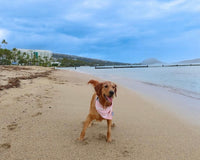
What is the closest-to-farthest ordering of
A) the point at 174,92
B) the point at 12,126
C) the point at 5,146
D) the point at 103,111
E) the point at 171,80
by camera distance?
the point at 5,146, the point at 103,111, the point at 12,126, the point at 174,92, the point at 171,80

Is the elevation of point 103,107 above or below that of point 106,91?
below

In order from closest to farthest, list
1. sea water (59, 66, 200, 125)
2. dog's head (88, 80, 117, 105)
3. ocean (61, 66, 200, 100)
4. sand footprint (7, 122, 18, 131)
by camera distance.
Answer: dog's head (88, 80, 117, 105), sand footprint (7, 122, 18, 131), sea water (59, 66, 200, 125), ocean (61, 66, 200, 100)

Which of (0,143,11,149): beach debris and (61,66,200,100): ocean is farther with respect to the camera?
(61,66,200,100): ocean

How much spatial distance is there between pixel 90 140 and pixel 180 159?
181 cm

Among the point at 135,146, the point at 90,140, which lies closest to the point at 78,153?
the point at 90,140

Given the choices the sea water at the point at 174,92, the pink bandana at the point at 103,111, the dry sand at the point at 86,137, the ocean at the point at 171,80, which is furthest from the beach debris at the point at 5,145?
the ocean at the point at 171,80

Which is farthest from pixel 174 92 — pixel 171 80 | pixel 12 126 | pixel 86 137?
pixel 12 126

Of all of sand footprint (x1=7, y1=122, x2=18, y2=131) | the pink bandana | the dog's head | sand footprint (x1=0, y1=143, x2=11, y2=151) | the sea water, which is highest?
the dog's head

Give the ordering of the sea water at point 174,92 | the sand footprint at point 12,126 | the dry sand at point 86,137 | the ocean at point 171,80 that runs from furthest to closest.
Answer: the ocean at point 171,80 < the sea water at point 174,92 < the sand footprint at point 12,126 < the dry sand at point 86,137

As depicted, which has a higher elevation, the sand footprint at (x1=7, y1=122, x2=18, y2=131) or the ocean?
the ocean

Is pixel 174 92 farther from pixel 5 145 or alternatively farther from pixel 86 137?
pixel 5 145

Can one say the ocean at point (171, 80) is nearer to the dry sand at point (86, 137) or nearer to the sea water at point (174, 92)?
the sea water at point (174, 92)

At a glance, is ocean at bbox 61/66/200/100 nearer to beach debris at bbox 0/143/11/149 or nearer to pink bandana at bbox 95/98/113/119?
pink bandana at bbox 95/98/113/119

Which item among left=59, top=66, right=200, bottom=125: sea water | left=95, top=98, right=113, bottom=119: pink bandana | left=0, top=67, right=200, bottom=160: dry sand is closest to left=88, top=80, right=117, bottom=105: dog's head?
left=95, top=98, right=113, bottom=119: pink bandana
